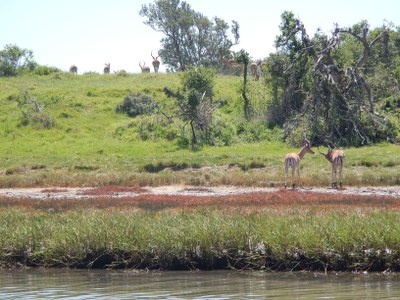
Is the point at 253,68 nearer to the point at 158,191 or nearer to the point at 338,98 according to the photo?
the point at 338,98

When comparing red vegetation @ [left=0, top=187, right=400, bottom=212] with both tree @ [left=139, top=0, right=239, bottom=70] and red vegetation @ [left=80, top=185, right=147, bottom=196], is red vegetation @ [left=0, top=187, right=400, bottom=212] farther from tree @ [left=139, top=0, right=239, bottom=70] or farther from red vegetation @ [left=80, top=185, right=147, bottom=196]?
tree @ [left=139, top=0, right=239, bottom=70]

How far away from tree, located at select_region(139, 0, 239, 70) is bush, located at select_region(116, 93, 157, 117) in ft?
67.6

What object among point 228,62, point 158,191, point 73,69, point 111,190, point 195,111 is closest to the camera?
point 111,190

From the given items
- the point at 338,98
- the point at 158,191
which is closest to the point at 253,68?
the point at 338,98

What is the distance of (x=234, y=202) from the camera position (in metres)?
25.2

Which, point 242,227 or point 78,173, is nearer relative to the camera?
point 242,227

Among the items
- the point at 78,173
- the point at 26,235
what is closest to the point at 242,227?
the point at 26,235

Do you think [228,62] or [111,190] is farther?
[228,62]

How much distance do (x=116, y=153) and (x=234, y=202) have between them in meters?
17.9

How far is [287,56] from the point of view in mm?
47500

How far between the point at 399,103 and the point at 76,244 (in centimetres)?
3061

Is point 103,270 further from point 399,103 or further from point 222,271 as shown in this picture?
point 399,103

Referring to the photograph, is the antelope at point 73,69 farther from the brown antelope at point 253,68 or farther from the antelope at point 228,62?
the brown antelope at point 253,68

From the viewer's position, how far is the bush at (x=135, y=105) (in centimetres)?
5179
